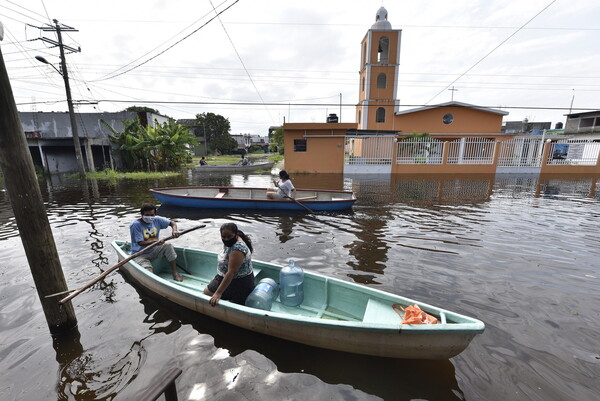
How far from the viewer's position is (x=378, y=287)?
557cm

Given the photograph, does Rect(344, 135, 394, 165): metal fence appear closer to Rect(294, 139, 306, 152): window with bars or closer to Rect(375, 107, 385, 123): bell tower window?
Rect(294, 139, 306, 152): window with bars

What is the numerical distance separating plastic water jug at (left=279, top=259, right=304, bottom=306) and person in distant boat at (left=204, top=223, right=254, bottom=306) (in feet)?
1.72

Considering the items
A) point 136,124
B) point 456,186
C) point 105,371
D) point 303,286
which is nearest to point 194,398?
point 105,371

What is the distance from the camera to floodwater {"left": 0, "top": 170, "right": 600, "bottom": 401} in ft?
11.5

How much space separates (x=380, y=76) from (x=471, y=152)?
1409cm

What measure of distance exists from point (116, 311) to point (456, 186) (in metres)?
17.6

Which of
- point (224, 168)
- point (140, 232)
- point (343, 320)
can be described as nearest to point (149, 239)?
point (140, 232)

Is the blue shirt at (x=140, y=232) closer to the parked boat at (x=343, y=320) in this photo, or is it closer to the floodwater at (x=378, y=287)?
the parked boat at (x=343, y=320)

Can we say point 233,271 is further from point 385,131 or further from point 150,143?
point 150,143

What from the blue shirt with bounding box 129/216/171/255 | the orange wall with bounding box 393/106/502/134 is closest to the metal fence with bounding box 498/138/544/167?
the orange wall with bounding box 393/106/502/134

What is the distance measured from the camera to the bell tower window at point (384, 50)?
30438mm

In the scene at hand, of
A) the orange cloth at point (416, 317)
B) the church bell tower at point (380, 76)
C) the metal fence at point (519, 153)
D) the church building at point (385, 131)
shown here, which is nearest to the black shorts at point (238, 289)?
the orange cloth at point (416, 317)

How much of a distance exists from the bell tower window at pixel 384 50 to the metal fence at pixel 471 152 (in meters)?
14.2

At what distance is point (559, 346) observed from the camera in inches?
156
